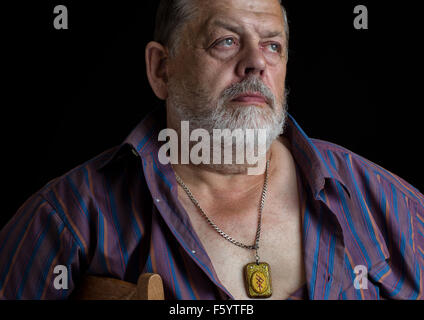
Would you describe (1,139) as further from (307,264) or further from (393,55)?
(393,55)

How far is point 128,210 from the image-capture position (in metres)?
2.23

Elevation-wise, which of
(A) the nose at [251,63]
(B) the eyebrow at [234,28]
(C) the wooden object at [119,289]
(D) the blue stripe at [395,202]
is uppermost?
(B) the eyebrow at [234,28]

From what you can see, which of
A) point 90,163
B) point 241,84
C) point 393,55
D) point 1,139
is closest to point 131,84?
point 1,139

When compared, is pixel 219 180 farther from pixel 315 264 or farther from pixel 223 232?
pixel 315 264

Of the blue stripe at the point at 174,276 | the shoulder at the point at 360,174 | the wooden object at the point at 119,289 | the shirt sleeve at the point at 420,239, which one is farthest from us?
the shoulder at the point at 360,174

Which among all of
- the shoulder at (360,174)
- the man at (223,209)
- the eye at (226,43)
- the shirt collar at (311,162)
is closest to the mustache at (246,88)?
the man at (223,209)

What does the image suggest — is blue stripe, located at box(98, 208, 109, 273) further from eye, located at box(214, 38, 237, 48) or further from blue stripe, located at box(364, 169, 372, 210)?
blue stripe, located at box(364, 169, 372, 210)

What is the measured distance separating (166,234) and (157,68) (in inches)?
29.1

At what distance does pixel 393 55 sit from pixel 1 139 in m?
2.07

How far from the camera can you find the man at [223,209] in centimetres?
214

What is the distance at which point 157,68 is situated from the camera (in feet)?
8.27

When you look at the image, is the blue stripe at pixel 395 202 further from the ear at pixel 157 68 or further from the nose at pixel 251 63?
the ear at pixel 157 68

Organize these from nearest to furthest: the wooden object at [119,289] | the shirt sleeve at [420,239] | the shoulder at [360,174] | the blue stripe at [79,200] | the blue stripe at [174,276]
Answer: the wooden object at [119,289], the blue stripe at [174,276], the blue stripe at [79,200], the shirt sleeve at [420,239], the shoulder at [360,174]

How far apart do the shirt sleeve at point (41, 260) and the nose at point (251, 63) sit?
2.87 ft
